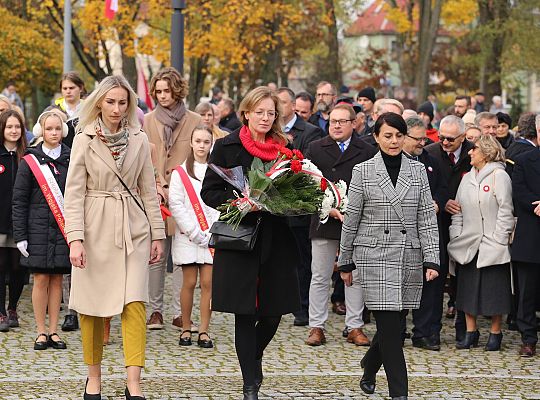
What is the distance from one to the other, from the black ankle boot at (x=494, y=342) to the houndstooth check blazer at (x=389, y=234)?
280 centimetres

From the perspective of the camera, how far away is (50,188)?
35.7ft

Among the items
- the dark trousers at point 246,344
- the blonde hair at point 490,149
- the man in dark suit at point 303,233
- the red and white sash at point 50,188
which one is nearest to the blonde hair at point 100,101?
the dark trousers at point 246,344

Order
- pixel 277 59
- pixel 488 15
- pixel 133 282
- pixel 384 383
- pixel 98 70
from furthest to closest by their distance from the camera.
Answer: pixel 277 59 < pixel 488 15 < pixel 98 70 < pixel 384 383 < pixel 133 282

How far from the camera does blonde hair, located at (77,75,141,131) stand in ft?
26.7

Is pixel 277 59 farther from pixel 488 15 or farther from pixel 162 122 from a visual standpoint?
pixel 162 122

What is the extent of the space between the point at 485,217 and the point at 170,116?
314cm

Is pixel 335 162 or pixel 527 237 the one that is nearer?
pixel 527 237

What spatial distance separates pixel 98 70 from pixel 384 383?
21996 mm

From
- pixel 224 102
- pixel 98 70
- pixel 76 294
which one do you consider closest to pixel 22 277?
pixel 76 294

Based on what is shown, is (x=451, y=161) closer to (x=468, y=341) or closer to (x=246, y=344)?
(x=468, y=341)

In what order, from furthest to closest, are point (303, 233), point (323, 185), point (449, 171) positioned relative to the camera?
point (303, 233)
point (449, 171)
point (323, 185)

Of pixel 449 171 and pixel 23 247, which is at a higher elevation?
pixel 449 171

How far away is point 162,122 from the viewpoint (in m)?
11.7

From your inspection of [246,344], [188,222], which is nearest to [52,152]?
[188,222]
